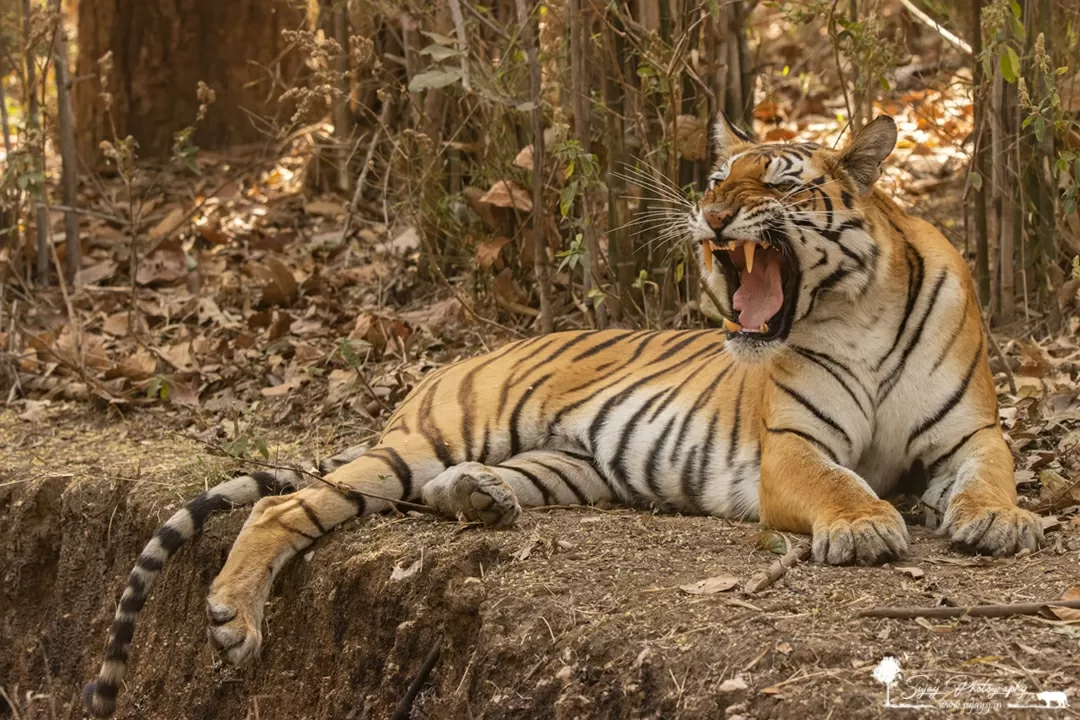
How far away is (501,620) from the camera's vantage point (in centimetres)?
326

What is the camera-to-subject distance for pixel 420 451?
4180mm

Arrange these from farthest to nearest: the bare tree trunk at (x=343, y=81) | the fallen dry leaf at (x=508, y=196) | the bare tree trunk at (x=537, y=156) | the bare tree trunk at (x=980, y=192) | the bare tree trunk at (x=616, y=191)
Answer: the bare tree trunk at (x=343, y=81), the fallen dry leaf at (x=508, y=196), the bare tree trunk at (x=616, y=191), the bare tree trunk at (x=980, y=192), the bare tree trunk at (x=537, y=156)

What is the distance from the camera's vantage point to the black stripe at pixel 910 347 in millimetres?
3676

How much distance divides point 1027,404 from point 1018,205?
3.28 ft

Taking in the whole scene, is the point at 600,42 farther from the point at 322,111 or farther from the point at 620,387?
the point at 322,111

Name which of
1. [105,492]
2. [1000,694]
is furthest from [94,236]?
[1000,694]

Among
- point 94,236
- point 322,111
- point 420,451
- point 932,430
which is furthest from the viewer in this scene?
point 322,111

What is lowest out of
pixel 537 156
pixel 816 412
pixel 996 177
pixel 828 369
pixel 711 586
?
pixel 711 586

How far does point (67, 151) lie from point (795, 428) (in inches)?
189

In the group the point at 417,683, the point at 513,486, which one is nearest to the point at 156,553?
the point at 417,683

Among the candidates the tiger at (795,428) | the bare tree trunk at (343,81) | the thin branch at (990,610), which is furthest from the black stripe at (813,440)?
the bare tree trunk at (343,81)

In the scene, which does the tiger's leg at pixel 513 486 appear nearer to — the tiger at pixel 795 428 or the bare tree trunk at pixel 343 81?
the tiger at pixel 795 428

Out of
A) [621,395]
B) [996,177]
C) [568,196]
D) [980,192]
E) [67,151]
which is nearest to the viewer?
[621,395]
